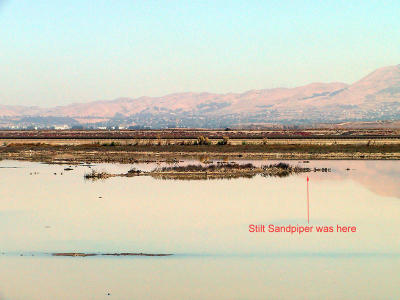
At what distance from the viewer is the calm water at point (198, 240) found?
17.7 m

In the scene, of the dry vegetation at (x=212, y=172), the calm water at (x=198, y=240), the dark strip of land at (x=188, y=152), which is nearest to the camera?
the calm water at (x=198, y=240)

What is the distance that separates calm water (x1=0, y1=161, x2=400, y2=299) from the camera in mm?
17688

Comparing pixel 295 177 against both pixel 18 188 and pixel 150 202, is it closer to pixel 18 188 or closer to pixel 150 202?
pixel 150 202

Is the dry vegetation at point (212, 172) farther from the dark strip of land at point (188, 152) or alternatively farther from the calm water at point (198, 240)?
the dark strip of land at point (188, 152)

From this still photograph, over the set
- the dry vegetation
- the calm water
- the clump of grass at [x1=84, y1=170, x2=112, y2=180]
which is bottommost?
the calm water

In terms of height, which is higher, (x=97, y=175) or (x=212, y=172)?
(x=97, y=175)

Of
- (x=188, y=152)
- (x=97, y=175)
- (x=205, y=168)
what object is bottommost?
(x=188, y=152)

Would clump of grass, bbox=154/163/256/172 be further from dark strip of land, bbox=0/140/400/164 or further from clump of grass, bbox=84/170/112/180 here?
dark strip of land, bbox=0/140/400/164

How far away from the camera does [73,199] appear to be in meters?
32.2

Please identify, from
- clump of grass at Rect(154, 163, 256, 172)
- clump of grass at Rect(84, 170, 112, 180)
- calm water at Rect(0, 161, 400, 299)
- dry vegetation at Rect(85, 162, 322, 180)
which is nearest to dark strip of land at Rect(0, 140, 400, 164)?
clump of grass at Rect(154, 163, 256, 172)

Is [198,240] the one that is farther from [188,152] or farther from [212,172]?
[188,152]

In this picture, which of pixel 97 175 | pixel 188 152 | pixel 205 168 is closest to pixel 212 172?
pixel 205 168

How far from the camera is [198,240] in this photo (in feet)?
75.3

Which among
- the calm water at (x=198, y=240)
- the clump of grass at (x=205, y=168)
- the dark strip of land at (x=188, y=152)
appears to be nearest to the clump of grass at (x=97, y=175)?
the calm water at (x=198, y=240)
